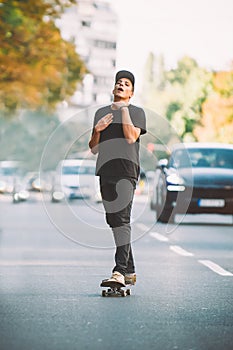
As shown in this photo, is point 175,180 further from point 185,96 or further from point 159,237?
point 185,96

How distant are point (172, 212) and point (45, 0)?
14101 mm

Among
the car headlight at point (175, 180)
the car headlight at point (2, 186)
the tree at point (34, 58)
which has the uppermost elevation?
the tree at point (34, 58)

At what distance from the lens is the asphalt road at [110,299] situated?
24.7 feet

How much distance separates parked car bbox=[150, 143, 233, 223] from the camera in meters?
22.8

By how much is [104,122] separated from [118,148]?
0.30 metres

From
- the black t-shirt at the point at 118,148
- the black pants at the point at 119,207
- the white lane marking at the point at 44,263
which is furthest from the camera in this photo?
the white lane marking at the point at 44,263

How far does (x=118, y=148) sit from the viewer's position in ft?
32.8

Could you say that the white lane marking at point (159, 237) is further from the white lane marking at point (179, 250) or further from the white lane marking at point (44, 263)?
the white lane marking at point (44, 263)

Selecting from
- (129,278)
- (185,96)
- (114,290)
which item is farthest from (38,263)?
(185,96)

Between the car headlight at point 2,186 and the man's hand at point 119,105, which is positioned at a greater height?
the man's hand at point 119,105

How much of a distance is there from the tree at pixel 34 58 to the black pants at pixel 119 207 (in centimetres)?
2270


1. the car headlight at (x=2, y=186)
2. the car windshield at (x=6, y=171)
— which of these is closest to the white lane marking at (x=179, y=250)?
the car headlight at (x=2, y=186)

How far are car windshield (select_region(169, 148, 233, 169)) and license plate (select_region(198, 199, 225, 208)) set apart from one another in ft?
2.58

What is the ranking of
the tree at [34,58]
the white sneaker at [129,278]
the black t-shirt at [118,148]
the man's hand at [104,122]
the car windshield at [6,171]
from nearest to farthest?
the man's hand at [104,122], the black t-shirt at [118,148], the white sneaker at [129,278], the tree at [34,58], the car windshield at [6,171]
